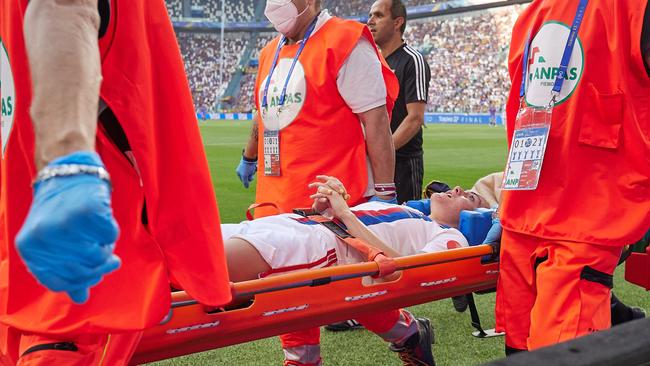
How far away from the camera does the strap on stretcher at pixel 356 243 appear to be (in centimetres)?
219

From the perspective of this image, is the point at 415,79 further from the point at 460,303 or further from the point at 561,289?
the point at 561,289

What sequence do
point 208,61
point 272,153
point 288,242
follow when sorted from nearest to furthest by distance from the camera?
1. point 288,242
2. point 272,153
3. point 208,61

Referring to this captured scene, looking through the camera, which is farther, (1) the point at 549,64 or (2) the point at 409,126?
(2) the point at 409,126

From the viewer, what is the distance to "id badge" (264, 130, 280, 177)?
3.10 metres

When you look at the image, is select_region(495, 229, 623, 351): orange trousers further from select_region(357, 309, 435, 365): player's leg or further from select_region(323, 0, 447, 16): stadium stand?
select_region(323, 0, 447, 16): stadium stand

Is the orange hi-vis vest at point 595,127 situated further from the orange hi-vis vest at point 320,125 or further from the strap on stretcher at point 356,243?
the orange hi-vis vest at point 320,125

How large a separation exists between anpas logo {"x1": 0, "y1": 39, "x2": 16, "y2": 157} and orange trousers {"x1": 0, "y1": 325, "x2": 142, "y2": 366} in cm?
39

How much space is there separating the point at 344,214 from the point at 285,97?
2.30 ft

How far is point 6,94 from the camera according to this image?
4.24 ft

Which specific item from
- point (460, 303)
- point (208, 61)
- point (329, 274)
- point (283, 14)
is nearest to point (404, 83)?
point (460, 303)

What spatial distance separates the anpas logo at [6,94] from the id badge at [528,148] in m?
1.52

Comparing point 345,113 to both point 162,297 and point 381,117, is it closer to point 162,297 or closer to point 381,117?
point 381,117

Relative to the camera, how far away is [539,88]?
213cm

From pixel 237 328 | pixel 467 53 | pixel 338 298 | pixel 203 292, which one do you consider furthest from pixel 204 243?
pixel 467 53
